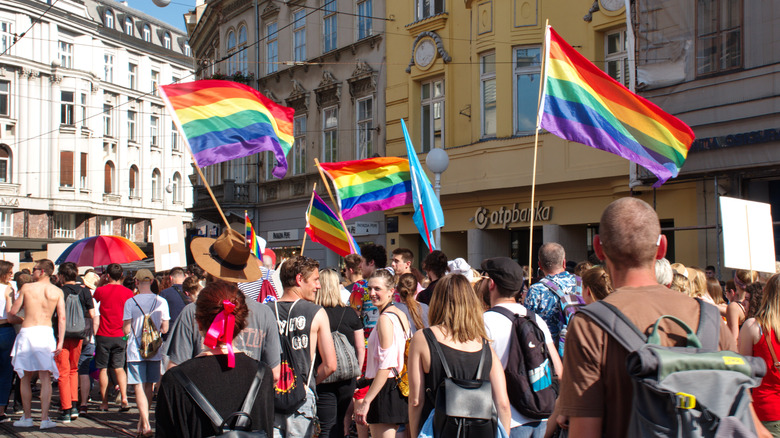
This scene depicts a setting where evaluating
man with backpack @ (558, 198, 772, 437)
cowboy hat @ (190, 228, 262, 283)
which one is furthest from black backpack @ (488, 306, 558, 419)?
cowboy hat @ (190, 228, 262, 283)

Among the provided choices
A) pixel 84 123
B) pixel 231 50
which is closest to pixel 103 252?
pixel 231 50

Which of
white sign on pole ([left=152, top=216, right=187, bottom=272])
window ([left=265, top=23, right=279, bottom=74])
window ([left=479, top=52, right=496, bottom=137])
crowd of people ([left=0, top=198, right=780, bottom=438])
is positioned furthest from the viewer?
window ([left=265, top=23, right=279, bottom=74])

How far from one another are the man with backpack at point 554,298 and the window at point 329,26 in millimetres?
18396

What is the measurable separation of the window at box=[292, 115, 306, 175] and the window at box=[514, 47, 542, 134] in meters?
9.52

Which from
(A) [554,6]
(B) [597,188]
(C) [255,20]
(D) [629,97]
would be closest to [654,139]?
(D) [629,97]

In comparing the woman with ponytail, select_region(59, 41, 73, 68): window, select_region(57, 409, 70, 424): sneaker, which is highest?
select_region(59, 41, 73, 68): window

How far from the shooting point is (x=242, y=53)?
2767cm

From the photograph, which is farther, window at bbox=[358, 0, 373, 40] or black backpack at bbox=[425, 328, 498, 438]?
window at bbox=[358, 0, 373, 40]

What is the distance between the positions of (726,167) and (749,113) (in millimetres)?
912

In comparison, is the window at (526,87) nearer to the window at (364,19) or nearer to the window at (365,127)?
the window at (365,127)

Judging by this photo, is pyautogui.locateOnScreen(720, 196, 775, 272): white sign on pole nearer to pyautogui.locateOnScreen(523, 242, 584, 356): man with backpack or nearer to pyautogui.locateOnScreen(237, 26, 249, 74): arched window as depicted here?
pyautogui.locateOnScreen(523, 242, 584, 356): man with backpack

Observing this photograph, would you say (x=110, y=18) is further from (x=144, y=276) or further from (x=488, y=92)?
(x=144, y=276)

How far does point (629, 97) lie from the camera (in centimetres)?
761

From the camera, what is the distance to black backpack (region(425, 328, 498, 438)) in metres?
4.02
